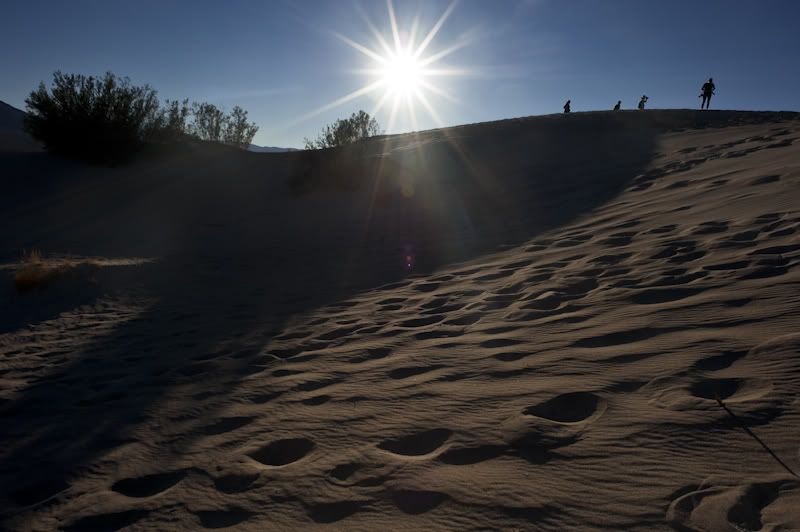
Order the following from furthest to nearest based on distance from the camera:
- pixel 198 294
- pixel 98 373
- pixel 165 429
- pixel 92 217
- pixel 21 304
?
1. pixel 92 217
2. pixel 198 294
3. pixel 21 304
4. pixel 98 373
5. pixel 165 429

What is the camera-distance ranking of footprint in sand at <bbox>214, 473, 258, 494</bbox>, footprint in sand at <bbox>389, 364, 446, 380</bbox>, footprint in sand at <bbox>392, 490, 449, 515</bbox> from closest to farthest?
footprint in sand at <bbox>392, 490, 449, 515</bbox> < footprint in sand at <bbox>214, 473, 258, 494</bbox> < footprint in sand at <bbox>389, 364, 446, 380</bbox>

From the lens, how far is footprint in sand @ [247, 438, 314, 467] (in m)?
2.05

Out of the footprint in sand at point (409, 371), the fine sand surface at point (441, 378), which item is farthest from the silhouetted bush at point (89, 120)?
the footprint in sand at point (409, 371)

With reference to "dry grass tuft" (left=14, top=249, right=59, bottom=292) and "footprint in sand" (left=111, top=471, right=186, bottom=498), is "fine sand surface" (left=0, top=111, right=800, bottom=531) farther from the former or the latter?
"dry grass tuft" (left=14, top=249, right=59, bottom=292)

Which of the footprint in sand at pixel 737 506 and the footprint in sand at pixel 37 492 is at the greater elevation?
the footprint in sand at pixel 737 506

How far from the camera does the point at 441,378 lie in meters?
2.66

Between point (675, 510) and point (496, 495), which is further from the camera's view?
point (496, 495)

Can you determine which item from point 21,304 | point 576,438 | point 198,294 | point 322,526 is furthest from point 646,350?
point 21,304

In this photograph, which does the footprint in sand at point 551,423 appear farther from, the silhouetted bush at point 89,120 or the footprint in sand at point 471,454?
the silhouetted bush at point 89,120

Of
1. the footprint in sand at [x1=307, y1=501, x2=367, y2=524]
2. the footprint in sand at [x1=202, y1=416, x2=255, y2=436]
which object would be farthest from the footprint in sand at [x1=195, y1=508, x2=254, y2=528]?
the footprint in sand at [x1=202, y1=416, x2=255, y2=436]

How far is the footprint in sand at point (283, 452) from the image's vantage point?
2.05m

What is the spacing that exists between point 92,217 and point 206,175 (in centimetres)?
491

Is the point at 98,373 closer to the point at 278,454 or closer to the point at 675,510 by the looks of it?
the point at 278,454

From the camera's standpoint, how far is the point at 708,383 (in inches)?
81.2
